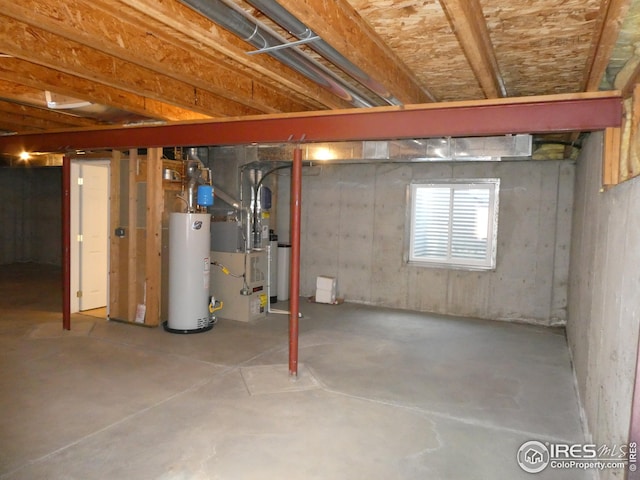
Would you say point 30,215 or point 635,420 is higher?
point 30,215

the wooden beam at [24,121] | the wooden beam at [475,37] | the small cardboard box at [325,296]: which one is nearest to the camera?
the wooden beam at [475,37]

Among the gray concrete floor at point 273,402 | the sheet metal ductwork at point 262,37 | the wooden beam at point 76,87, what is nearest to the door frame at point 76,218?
the gray concrete floor at point 273,402

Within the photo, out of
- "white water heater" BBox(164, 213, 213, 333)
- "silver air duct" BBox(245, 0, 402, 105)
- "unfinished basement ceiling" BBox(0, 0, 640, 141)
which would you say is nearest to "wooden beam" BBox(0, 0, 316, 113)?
"unfinished basement ceiling" BBox(0, 0, 640, 141)

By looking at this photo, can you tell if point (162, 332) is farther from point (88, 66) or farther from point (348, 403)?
point (88, 66)

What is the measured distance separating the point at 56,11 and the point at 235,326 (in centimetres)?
Answer: 370

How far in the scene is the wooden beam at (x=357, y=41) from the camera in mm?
1918

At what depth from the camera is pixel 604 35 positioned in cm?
200

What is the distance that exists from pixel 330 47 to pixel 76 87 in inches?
87.6

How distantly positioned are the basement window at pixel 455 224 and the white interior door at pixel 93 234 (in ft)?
13.7

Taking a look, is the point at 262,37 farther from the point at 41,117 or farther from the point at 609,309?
the point at 41,117

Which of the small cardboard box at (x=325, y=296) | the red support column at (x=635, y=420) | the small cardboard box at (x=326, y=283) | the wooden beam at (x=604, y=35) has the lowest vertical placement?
the small cardboard box at (x=325, y=296)

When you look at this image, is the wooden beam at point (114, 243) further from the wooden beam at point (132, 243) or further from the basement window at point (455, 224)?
the basement window at point (455, 224)

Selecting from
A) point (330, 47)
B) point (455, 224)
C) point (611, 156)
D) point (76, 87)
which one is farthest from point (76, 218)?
point (611, 156)

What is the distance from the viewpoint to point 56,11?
88.2 inches
